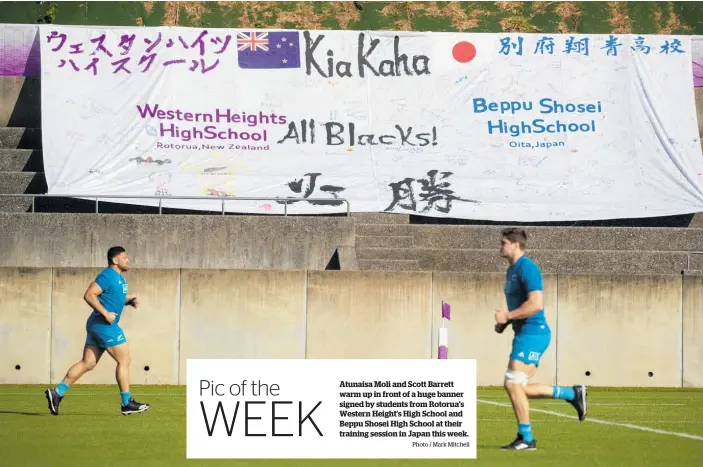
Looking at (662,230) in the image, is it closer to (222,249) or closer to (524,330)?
(222,249)

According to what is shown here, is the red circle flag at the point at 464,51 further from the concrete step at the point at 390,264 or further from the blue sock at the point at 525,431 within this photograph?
the blue sock at the point at 525,431

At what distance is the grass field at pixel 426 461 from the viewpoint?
11.0m

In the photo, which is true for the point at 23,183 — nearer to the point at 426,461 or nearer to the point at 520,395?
the point at 520,395

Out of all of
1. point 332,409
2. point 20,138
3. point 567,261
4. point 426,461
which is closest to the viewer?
point 332,409

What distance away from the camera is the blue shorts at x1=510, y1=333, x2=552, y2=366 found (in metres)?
11.7

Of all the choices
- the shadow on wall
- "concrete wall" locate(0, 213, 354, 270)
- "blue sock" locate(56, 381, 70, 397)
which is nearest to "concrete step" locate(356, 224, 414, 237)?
"concrete wall" locate(0, 213, 354, 270)

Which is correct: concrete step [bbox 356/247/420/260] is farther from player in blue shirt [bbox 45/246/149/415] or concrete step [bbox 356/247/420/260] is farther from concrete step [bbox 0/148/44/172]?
player in blue shirt [bbox 45/246/149/415]

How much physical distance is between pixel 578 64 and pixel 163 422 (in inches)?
688

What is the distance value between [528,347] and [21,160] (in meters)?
18.0

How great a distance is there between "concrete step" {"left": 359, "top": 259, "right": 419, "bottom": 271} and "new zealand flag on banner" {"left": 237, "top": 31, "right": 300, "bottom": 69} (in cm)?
648

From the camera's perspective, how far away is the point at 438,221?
93.2 ft

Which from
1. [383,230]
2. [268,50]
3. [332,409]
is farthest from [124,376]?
[268,50]

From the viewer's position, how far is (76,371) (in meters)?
15.7
